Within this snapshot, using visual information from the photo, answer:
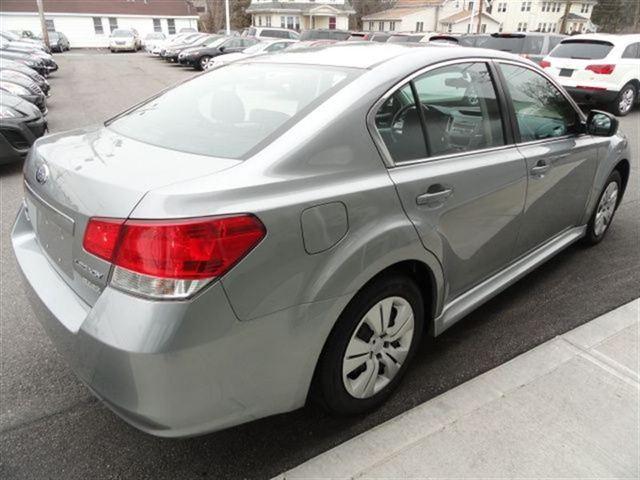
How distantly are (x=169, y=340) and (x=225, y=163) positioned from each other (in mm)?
664

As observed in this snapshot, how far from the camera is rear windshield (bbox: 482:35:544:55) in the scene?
44.9 ft

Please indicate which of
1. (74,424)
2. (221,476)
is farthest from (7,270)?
(221,476)

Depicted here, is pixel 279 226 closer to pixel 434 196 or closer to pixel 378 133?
pixel 378 133

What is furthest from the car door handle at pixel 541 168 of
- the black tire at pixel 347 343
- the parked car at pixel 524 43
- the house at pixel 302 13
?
the house at pixel 302 13

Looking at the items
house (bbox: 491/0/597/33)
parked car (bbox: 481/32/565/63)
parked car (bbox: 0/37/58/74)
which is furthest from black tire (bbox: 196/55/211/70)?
house (bbox: 491/0/597/33)

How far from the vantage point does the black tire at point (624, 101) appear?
36.6ft

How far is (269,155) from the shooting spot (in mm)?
1828

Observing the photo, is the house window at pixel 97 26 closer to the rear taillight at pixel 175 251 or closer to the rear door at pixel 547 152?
the rear door at pixel 547 152

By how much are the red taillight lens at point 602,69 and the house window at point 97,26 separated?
4541 cm

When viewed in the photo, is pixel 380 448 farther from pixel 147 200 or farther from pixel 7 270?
pixel 7 270

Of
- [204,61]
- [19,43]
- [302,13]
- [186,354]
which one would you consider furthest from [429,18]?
[186,354]

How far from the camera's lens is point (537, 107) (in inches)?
125

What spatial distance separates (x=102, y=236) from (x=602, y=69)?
39.4 ft

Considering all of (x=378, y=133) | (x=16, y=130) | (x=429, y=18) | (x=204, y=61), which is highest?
(x=378, y=133)
